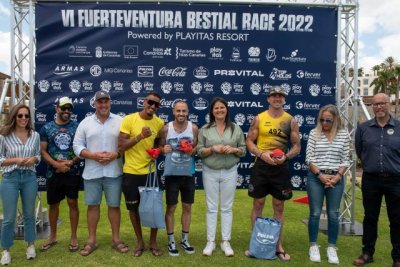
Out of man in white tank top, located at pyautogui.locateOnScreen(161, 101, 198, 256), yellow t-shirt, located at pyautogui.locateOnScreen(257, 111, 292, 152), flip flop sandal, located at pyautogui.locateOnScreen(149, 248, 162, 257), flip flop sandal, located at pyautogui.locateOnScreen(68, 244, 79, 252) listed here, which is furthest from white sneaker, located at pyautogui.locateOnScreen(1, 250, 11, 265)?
yellow t-shirt, located at pyautogui.locateOnScreen(257, 111, 292, 152)

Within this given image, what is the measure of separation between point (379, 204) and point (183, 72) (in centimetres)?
302

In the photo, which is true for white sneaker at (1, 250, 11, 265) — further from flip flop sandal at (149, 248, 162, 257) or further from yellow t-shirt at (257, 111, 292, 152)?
yellow t-shirt at (257, 111, 292, 152)

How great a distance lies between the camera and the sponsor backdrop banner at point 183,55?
5516 millimetres

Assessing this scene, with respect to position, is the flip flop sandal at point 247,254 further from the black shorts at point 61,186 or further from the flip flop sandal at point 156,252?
the black shorts at point 61,186

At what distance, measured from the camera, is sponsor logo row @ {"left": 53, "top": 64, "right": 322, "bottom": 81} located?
5.54m

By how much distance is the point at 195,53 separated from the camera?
5.59 meters

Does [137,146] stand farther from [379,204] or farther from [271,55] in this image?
[379,204]

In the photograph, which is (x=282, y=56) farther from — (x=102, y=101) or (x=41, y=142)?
(x=41, y=142)

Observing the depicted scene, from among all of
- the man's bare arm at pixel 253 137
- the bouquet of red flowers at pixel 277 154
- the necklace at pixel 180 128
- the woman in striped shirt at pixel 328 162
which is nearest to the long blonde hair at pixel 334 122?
the woman in striped shirt at pixel 328 162

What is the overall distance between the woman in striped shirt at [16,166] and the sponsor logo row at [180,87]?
4.24ft

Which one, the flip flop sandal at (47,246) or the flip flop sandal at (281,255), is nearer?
the flip flop sandal at (281,255)

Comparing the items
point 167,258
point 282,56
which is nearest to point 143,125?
point 167,258

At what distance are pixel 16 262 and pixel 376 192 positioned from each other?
406 cm

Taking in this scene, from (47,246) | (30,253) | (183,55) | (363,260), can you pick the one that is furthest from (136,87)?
(363,260)
